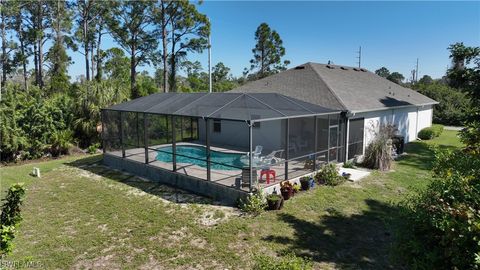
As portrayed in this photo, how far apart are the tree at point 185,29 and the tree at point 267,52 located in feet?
44.4

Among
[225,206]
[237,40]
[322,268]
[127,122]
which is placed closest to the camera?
[322,268]

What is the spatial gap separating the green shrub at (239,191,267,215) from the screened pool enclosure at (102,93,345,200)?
0.98 feet

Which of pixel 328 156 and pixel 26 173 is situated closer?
pixel 328 156

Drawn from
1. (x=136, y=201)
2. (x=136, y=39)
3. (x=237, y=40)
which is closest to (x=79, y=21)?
(x=136, y=39)

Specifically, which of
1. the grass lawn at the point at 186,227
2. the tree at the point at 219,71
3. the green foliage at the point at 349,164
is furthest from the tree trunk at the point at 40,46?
the green foliage at the point at 349,164

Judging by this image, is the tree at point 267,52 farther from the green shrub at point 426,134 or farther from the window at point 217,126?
the window at point 217,126

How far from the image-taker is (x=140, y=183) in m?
11.9

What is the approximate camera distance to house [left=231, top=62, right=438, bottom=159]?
14.4m

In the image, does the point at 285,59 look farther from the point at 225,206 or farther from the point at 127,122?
the point at 225,206

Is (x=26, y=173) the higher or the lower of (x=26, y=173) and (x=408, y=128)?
the lower

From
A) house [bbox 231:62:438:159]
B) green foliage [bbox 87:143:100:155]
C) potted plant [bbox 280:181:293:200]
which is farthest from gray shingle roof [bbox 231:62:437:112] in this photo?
green foliage [bbox 87:143:100:155]

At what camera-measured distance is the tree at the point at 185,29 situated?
27.0 meters

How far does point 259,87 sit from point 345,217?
11891 millimetres

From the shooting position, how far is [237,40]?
3969 cm
